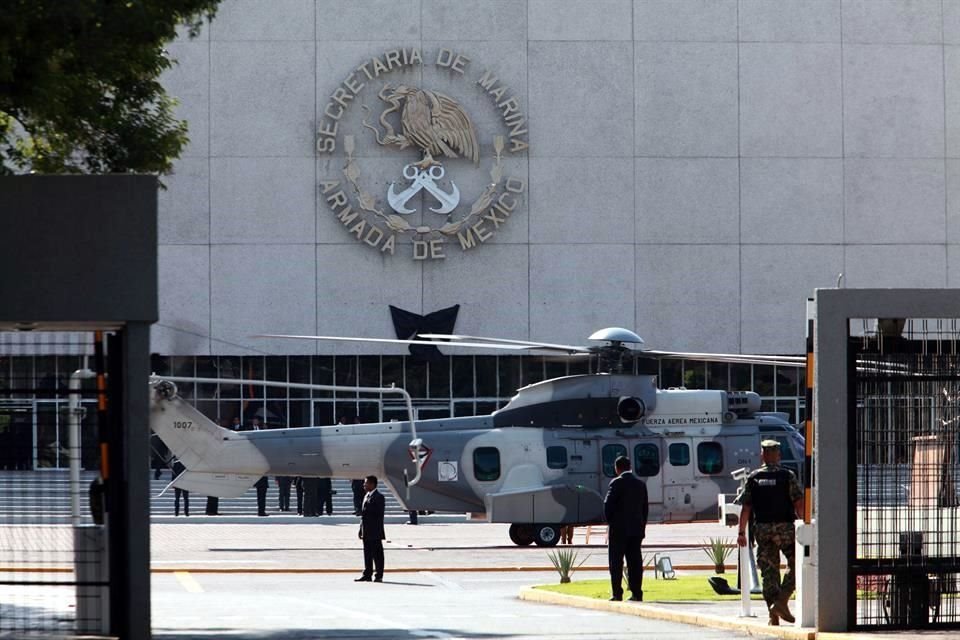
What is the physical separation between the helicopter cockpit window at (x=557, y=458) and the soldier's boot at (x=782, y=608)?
41.2 feet

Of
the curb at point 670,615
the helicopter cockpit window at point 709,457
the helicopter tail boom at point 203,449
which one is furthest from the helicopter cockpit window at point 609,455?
the curb at point 670,615

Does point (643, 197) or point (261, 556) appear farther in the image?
point (643, 197)

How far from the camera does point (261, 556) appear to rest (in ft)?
84.3

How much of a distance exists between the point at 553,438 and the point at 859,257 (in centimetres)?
2451

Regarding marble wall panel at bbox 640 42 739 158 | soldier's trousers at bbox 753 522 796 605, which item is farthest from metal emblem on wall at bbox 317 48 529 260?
soldier's trousers at bbox 753 522 796 605

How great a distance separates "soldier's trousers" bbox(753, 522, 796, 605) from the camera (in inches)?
565

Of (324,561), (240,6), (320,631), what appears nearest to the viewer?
(320,631)

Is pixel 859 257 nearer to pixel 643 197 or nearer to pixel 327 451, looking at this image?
pixel 643 197

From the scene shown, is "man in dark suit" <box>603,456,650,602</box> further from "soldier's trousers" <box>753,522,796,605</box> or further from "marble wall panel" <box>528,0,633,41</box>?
"marble wall panel" <box>528,0,633,41</box>

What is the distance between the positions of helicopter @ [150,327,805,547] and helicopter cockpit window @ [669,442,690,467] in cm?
2

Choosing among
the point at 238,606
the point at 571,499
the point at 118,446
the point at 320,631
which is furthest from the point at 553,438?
the point at 118,446

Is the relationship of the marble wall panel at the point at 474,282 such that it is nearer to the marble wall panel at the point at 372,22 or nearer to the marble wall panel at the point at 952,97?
the marble wall panel at the point at 372,22

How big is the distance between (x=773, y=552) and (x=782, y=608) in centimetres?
50

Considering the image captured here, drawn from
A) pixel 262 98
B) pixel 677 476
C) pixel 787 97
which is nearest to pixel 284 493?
pixel 677 476
